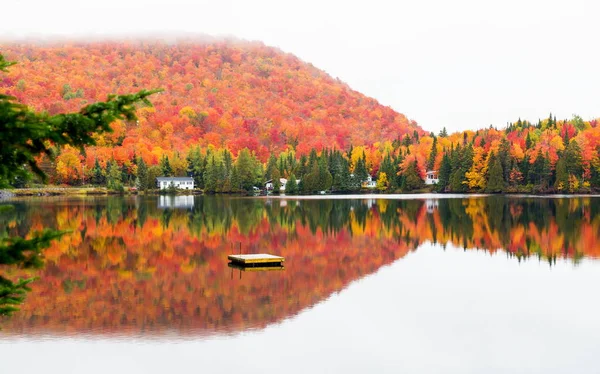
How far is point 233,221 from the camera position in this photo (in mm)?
52000

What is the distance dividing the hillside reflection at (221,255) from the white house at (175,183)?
66408 mm

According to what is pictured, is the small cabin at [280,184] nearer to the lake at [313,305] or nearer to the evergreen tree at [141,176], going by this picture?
the evergreen tree at [141,176]

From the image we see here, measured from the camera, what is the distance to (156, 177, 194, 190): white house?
423ft

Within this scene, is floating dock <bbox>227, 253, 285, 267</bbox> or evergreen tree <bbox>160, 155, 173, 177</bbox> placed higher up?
evergreen tree <bbox>160, 155, 173, 177</bbox>

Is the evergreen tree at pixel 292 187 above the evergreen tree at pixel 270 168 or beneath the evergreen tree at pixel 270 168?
beneath

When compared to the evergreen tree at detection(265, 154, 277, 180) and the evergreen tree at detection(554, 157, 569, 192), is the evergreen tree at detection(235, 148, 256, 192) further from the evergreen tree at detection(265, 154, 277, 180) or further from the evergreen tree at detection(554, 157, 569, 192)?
the evergreen tree at detection(554, 157, 569, 192)

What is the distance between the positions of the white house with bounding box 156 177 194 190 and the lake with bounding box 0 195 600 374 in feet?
285

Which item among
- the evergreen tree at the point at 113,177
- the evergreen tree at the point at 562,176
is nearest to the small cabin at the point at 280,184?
the evergreen tree at the point at 113,177

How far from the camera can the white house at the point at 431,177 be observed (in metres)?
129

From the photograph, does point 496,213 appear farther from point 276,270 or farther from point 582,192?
point 582,192

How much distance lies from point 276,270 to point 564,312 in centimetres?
1146

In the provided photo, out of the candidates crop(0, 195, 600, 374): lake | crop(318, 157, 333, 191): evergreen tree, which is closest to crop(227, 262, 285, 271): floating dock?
crop(0, 195, 600, 374): lake

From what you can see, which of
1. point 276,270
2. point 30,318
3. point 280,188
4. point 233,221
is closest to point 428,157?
point 280,188

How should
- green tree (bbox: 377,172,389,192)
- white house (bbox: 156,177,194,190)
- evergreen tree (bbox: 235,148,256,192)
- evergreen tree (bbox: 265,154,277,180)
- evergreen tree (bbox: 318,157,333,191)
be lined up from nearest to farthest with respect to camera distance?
evergreen tree (bbox: 318,157,333,191), evergreen tree (bbox: 235,148,256,192), green tree (bbox: 377,172,389,192), white house (bbox: 156,177,194,190), evergreen tree (bbox: 265,154,277,180)
